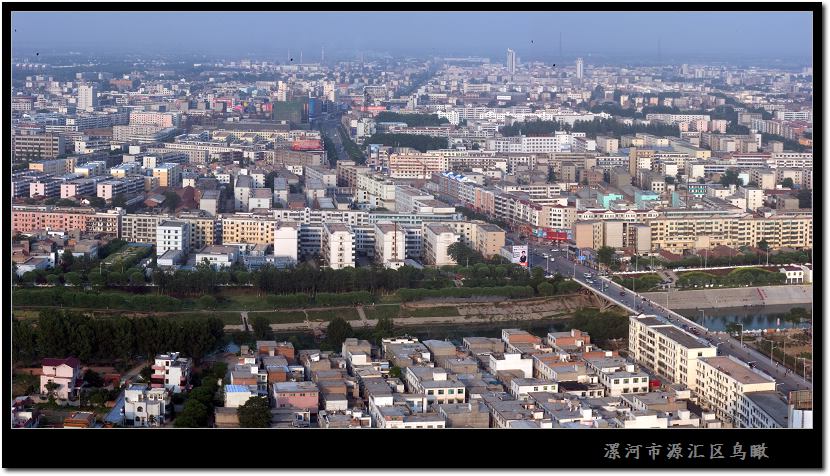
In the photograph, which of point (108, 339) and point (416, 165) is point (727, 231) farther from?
point (108, 339)

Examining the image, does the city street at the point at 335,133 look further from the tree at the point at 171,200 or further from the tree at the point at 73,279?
the tree at the point at 73,279

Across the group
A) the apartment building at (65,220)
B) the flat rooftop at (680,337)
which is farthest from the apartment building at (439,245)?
the flat rooftop at (680,337)

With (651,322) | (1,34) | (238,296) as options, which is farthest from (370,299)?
(1,34)

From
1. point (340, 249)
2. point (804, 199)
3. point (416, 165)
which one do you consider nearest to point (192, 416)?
point (340, 249)

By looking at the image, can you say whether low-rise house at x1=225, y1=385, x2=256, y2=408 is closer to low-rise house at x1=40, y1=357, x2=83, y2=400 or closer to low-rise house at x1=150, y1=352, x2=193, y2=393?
low-rise house at x1=150, y1=352, x2=193, y2=393

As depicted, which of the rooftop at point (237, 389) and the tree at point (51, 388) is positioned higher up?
the rooftop at point (237, 389)

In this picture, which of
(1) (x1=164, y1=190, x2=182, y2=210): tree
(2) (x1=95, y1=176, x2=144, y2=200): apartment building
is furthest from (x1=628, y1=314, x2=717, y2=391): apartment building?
(2) (x1=95, y1=176, x2=144, y2=200): apartment building
